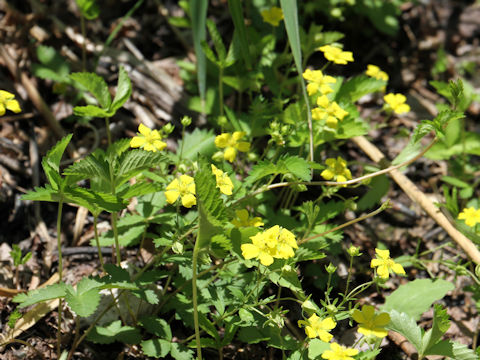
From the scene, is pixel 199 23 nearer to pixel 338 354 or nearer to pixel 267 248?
pixel 267 248

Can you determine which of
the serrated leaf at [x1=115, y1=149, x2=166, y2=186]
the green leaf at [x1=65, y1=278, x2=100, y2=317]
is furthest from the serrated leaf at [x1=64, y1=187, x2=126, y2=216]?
the green leaf at [x1=65, y1=278, x2=100, y2=317]

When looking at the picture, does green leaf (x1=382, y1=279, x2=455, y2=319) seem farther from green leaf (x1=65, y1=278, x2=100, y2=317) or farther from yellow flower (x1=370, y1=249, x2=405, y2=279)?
green leaf (x1=65, y1=278, x2=100, y2=317)

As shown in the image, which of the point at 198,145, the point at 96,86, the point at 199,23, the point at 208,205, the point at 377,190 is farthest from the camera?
the point at 377,190

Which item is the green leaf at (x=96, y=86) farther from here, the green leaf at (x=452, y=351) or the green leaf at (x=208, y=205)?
the green leaf at (x=452, y=351)

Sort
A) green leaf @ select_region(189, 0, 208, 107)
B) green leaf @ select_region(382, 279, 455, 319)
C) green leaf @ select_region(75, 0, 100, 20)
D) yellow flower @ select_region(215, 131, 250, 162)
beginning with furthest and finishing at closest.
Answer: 1. green leaf @ select_region(75, 0, 100, 20)
2. green leaf @ select_region(189, 0, 208, 107)
3. green leaf @ select_region(382, 279, 455, 319)
4. yellow flower @ select_region(215, 131, 250, 162)

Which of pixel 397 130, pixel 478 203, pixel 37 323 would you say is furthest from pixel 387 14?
pixel 37 323

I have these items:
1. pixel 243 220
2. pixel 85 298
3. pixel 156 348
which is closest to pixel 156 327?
pixel 156 348
